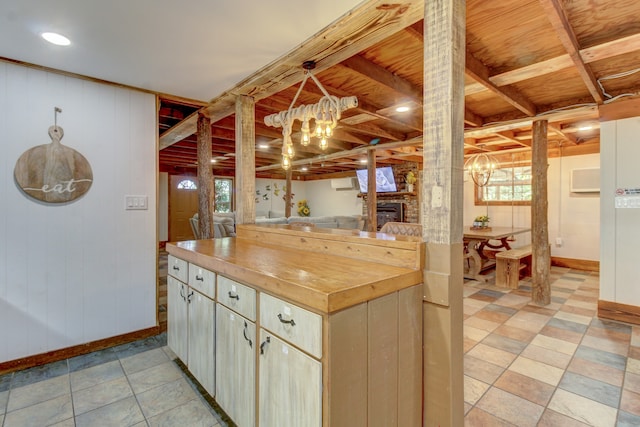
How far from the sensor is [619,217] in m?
2.98

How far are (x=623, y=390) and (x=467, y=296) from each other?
1.96 meters

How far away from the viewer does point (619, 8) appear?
170cm

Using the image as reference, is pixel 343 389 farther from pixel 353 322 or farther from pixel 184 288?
pixel 184 288

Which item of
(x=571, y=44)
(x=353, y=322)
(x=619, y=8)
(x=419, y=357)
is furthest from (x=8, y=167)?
(x=619, y=8)

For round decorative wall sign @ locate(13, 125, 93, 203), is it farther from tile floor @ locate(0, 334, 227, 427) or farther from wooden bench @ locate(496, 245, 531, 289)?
wooden bench @ locate(496, 245, 531, 289)

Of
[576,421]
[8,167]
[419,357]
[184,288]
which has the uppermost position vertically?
[8,167]

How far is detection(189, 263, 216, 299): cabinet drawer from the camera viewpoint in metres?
1.70

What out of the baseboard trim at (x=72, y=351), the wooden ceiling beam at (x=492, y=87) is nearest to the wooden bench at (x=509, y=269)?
the wooden ceiling beam at (x=492, y=87)

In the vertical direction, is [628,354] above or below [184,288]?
below

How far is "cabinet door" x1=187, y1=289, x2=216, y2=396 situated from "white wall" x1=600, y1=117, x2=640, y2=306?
12.4ft

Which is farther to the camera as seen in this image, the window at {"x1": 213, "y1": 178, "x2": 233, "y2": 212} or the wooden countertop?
the window at {"x1": 213, "y1": 178, "x2": 233, "y2": 212}

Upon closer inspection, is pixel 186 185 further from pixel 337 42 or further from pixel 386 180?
pixel 337 42

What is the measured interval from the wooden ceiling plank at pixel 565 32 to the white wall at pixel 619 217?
91 centimetres

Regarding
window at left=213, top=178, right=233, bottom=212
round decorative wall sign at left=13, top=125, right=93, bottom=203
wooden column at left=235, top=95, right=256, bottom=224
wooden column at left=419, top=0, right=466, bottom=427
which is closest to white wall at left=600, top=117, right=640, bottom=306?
wooden column at left=419, top=0, right=466, bottom=427
